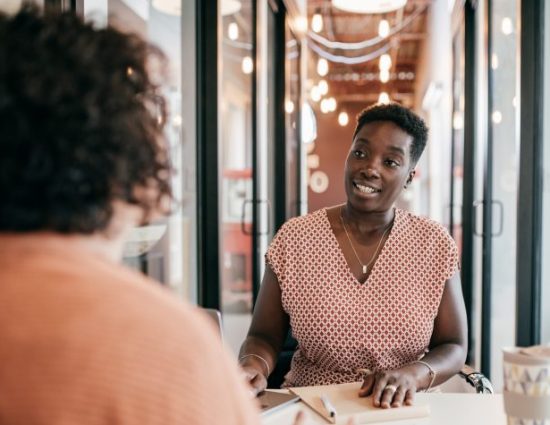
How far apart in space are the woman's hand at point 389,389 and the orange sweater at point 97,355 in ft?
3.13

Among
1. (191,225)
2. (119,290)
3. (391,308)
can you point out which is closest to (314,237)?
(391,308)

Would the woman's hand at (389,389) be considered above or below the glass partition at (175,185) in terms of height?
below

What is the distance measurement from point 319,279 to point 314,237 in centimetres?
15

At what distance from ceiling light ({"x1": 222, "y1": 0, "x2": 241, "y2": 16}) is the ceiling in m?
3.12

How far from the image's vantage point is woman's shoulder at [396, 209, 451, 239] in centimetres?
204

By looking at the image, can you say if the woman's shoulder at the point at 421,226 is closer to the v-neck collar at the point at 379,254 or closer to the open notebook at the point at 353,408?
the v-neck collar at the point at 379,254

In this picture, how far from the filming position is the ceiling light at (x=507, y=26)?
3703 millimetres

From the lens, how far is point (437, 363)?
5.85 feet

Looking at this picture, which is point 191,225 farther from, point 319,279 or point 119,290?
point 119,290

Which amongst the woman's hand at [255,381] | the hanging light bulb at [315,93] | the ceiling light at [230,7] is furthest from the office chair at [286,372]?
the hanging light bulb at [315,93]

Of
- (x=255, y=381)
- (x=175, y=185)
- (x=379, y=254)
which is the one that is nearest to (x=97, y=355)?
(x=255, y=381)

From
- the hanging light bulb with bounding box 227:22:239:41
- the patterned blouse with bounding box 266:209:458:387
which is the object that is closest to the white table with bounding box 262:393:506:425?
the patterned blouse with bounding box 266:209:458:387

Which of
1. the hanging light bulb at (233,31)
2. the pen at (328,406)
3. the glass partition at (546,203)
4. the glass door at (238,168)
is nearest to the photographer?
the pen at (328,406)

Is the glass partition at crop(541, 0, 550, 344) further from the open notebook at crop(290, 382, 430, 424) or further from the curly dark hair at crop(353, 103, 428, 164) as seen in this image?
the open notebook at crop(290, 382, 430, 424)
